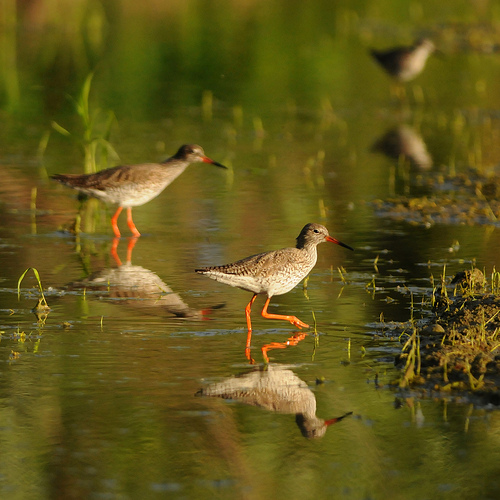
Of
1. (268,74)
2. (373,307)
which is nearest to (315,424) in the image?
(373,307)

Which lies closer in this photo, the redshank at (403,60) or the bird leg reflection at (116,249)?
the bird leg reflection at (116,249)

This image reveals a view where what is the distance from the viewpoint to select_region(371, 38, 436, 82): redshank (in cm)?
2528

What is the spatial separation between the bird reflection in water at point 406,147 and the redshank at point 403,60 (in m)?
3.88

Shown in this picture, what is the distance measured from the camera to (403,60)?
→ 2522 cm

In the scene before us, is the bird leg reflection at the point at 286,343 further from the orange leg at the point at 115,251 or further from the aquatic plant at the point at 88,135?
the aquatic plant at the point at 88,135

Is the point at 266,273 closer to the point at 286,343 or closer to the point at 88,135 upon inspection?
the point at 286,343

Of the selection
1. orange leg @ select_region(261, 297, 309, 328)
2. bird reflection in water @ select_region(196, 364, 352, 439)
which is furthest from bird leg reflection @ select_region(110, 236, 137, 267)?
bird reflection in water @ select_region(196, 364, 352, 439)

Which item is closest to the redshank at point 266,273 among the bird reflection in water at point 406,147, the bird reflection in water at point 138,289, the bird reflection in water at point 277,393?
the bird reflection in water at point 138,289

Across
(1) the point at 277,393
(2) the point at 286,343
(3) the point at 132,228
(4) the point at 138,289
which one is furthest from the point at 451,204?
(1) the point at 277,393

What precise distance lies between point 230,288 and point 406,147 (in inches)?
373

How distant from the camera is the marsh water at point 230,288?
21.8ft

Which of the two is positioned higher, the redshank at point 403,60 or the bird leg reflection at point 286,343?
the redshank at point 403,60

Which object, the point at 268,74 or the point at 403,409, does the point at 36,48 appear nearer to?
the point at 268,74

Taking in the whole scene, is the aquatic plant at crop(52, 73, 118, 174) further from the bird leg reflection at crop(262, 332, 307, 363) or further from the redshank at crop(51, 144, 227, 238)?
the bird leg reflection at crop(262, 332, 307, 363)
